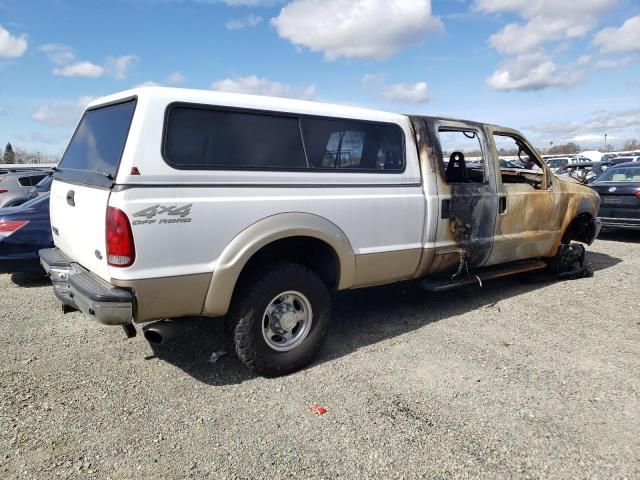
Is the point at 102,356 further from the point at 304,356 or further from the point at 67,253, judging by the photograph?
the point at 304,356

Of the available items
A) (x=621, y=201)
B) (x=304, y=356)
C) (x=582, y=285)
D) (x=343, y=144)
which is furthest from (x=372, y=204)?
(x=621, y=201)

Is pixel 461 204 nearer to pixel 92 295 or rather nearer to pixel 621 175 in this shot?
pixel 92 295

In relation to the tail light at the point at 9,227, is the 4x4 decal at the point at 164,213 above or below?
above

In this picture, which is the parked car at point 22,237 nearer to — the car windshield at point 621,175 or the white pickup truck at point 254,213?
the white pickup truck at point 254,213

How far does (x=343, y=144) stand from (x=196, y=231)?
150 centimetres

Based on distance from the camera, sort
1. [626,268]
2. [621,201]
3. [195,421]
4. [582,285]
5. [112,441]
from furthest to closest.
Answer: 1. [621,201]
2. [626,268]
3. [582,285]
4. [195,421]
5. [112,441]

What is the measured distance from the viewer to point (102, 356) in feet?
13.2

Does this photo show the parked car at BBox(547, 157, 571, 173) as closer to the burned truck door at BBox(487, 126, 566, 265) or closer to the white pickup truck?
the burned truck door at BBox(487, 126, 566, 265)

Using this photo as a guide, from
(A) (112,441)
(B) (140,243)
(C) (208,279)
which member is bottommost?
(A) (112,441)

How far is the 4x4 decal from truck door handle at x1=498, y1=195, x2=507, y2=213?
3364 mm

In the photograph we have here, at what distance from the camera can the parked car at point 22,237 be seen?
6.00 meters

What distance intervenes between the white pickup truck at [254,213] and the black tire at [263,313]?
0.03ft

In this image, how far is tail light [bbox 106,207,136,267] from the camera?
288cm

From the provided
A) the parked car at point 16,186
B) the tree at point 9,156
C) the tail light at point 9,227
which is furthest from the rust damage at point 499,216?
the tree at point 9,156
